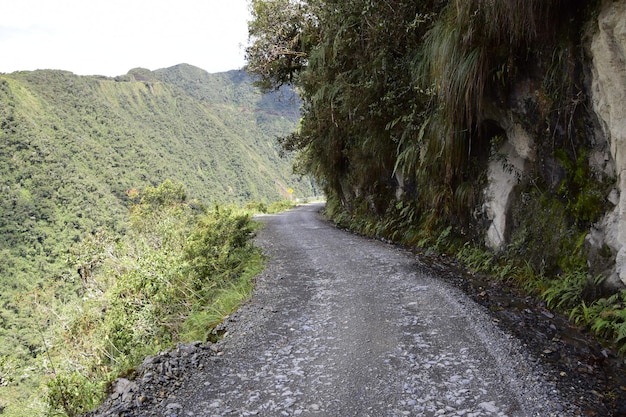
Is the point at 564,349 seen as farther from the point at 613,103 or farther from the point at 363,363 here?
the point at 613,103

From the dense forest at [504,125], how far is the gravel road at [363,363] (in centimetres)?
111

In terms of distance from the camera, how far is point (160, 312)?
7.33 metres

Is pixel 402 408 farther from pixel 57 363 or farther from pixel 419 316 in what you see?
pixel 57 363

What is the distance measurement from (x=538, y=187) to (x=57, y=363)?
892 centimetres

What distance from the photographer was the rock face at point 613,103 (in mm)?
3844

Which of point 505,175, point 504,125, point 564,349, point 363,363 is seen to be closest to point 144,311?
point 363,363

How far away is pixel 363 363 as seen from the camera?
12.3 feet

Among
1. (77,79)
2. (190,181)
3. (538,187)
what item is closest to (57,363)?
(538,187)

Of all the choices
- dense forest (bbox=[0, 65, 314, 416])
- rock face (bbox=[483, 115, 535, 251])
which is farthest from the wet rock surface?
dense forest (bbox=[0, 65, 314, 416])

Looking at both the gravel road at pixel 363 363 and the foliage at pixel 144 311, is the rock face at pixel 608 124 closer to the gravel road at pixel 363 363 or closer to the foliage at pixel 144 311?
Answer: the gravel road at pixel 363 363

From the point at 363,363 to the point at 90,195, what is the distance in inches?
3436

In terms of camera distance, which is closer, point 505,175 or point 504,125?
point 504,125

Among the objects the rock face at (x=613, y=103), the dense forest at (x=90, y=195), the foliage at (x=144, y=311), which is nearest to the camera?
the rock face at (x=613, y=103)

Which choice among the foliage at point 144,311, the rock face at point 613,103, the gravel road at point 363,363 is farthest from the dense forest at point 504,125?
the foliage at point 144,311
